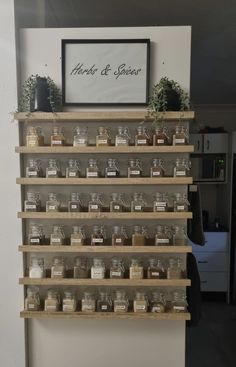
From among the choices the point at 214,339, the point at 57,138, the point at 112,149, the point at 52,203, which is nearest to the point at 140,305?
the point at 52,203

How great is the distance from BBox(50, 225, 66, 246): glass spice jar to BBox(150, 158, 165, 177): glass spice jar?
0.56 metres

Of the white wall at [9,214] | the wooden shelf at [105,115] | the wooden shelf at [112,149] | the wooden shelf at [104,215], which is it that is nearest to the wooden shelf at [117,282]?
the white wall at [9,214]

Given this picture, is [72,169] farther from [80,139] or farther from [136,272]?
[136,272]

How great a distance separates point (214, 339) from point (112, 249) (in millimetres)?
1778

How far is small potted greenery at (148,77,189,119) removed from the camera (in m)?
1.61

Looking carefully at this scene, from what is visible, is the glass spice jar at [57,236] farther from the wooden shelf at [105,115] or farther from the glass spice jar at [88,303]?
the wooden shelf at [105,115]

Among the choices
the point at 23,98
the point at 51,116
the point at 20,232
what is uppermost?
the point at 23,98

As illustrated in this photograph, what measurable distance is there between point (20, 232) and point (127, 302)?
679mm

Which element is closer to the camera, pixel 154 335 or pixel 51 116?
pixel 51 116

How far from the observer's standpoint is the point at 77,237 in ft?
5.50

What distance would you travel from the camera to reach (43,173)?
5.68ft

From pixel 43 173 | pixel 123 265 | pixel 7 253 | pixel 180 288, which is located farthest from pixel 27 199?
pixel 180 288

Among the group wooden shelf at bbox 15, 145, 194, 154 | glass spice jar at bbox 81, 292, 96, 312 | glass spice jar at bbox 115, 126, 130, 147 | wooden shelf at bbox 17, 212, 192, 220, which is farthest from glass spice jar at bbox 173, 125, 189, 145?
glass spice jar at bbox 81, 292, 96, 312

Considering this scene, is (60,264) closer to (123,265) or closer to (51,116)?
(123,265)
